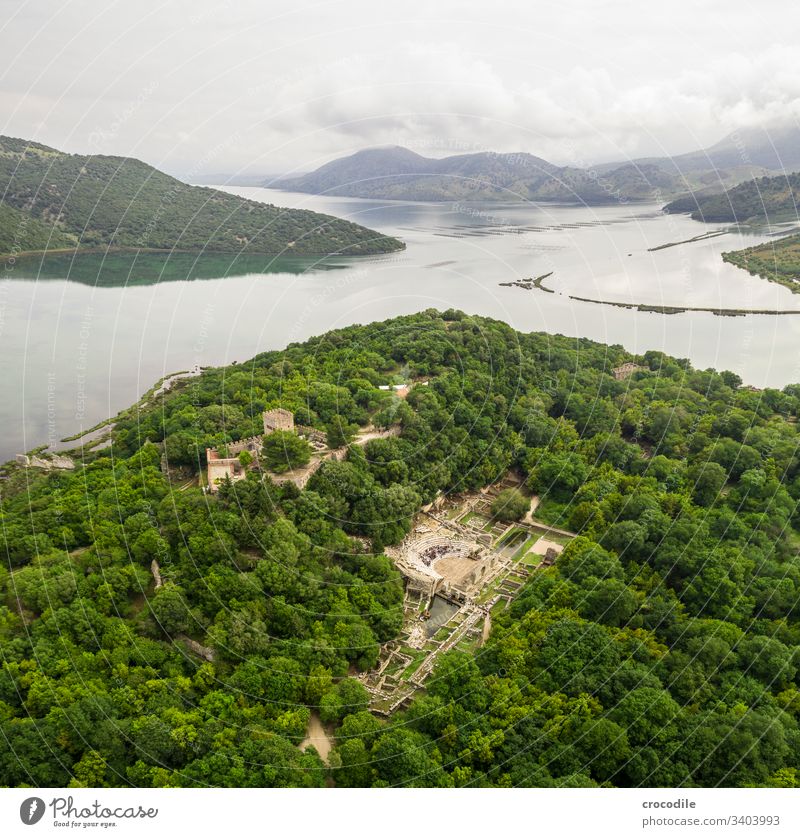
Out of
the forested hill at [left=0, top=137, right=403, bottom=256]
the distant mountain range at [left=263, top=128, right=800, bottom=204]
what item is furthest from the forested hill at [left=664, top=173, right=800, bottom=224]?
the forested hill at [left=0, top=137, right=403, bottom=256]

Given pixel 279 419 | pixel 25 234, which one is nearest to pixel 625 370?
pixel 279 419

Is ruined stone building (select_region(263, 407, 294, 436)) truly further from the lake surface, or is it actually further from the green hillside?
the green hillside

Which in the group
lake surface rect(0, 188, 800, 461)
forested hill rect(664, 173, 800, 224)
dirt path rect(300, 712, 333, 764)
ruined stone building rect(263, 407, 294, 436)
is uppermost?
forested hill rect(664, 173, 800, 224)

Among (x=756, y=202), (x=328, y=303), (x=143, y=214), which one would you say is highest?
(x=756, y=202)

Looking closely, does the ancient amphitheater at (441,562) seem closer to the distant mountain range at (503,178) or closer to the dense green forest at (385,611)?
the dense green forest at (385,611)

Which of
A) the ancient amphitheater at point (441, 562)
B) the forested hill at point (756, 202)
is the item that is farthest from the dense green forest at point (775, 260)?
the ancient amphitheater at point (441, 562)

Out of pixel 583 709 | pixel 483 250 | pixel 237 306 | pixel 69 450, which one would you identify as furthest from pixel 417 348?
pixel 483 250

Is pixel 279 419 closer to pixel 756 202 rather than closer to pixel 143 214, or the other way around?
pixel 143 214
